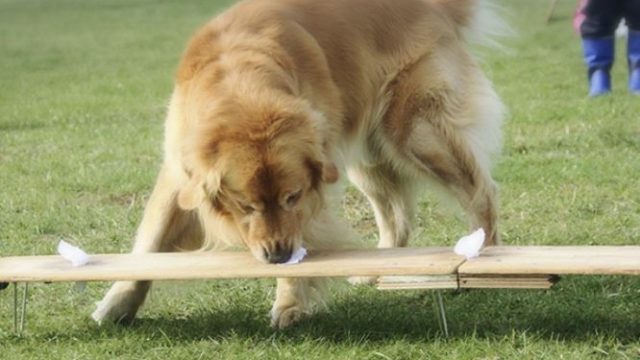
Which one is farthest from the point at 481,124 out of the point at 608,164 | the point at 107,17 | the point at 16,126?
the point at 107,17

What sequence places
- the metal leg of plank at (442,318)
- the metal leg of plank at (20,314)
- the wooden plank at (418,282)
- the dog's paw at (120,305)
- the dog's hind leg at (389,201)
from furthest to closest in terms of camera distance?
1. the dog's hind leg at (389,201)
2. the dog's paw at (120,305)
3. the metal leg of plank at (20,314)
4. the metal leg of plank at (442,318)
5. the wooden plank at (418,282)

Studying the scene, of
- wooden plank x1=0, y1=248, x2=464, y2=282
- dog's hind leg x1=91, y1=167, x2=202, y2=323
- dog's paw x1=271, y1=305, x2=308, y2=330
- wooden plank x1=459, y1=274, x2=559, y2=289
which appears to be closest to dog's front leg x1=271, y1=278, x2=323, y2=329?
dog's paw x1=271, y1=305, x2=308, y2=330

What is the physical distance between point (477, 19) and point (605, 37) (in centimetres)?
530

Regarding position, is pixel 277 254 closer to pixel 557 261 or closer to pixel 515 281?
pixel 515 281

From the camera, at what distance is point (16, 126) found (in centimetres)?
1159

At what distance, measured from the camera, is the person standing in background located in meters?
10.7

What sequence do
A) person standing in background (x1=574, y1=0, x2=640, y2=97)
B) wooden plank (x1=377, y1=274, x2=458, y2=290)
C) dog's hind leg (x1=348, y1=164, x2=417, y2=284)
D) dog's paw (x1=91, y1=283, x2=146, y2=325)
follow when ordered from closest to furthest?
wooden plank (x1=377, y1=274, x2=458, y2=290), dog's paw (x1=91, y1=283, x2=146, y2=325), dog's hind leg (x1=348, y1=164, x2=417, y2=284), person standing in background (x1=574, y1=0, x2=640, y2=97)

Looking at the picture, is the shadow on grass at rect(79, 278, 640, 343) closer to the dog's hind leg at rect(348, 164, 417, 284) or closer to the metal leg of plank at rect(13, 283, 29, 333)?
the metal leg of plank at rect(13, 283, 29, 333)

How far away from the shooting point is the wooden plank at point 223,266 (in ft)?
14.1

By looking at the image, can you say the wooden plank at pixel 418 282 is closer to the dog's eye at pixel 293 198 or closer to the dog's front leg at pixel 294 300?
the dog's front leg at pixel 294 300

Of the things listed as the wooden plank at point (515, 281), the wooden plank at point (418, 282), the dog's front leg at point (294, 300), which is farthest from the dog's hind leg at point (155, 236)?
the wooden plank at point (515, 281)

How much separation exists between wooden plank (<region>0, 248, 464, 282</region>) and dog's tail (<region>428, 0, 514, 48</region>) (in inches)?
72.2

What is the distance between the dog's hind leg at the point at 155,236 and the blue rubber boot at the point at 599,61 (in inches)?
261

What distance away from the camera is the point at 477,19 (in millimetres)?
6090
